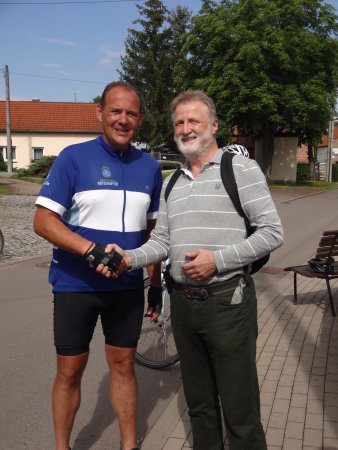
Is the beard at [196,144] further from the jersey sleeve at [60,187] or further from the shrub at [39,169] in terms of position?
the shrub at [39,169]

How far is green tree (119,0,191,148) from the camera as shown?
49.9 meters

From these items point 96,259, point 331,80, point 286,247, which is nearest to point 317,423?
point 96,259

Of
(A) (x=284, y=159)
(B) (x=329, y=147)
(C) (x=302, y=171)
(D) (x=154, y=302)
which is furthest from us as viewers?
(C) (x=302, y=171)

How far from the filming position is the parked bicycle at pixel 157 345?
14.9 ft

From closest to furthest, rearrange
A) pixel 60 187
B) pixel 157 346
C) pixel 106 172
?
pixel 60 187, pixel 106 172, pixel 157 346

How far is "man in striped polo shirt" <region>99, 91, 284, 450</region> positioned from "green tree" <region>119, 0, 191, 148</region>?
47291 millimetres

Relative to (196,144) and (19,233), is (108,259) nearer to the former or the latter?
(196,144)

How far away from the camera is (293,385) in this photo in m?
3.96

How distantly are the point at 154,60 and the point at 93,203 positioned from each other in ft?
166

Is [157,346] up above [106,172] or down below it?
below

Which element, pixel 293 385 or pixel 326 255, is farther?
pixel 326 255

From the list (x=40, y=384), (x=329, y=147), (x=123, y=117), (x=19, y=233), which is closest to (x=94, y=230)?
(x=123, y=117)

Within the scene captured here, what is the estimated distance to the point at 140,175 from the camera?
2.88 m

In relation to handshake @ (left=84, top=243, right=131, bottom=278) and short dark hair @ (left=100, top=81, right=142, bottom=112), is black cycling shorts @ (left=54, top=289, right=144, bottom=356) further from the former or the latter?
short dark hair @ (left=100, top=81, right=142, bottom=112)
